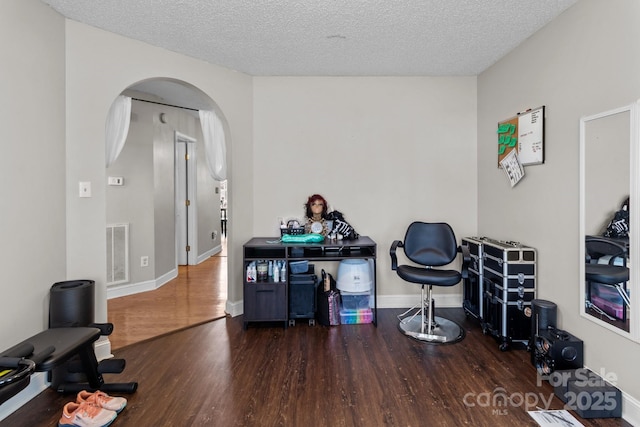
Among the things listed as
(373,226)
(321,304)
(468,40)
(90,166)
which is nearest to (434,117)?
(468,40)

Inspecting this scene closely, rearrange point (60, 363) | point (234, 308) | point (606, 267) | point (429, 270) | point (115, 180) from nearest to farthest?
point (60, 363) → point (606, 267) → point (429, 270) → point (234, 308) → point (115, 180)

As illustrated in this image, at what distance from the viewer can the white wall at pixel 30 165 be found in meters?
1.99

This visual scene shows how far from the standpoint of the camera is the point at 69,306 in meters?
2.22

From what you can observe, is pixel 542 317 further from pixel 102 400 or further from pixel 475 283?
pixel 102 400

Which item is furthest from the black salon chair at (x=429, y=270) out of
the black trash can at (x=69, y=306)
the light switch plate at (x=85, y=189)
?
the light switch plate at (x=85, y=189)

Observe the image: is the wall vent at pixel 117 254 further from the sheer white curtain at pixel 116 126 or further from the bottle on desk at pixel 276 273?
the bottle on desk at pixel 276 273

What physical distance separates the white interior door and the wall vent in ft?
4.98

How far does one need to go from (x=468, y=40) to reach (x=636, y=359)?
2448 millimetres

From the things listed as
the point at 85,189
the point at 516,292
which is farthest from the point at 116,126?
the point at 516,292

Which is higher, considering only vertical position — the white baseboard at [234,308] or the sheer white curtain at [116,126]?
the sheer white curtain at [116,126]

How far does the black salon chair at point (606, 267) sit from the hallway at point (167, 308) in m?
3.10

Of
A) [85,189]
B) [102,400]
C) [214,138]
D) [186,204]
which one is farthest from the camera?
[186,204]

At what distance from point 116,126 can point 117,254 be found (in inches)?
70.3

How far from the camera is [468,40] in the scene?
2.78 metres
